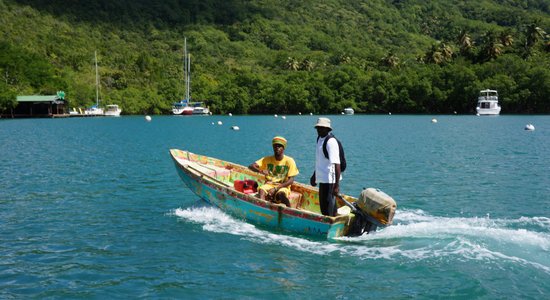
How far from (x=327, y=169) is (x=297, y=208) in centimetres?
260

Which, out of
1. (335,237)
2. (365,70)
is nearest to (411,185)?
Answer: (335,237)

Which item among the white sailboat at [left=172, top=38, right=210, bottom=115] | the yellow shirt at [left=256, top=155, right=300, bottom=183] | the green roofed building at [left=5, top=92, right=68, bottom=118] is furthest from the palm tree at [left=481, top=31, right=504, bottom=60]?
the yellow shirt at [left=256, top=155, right=300, bottom=183]

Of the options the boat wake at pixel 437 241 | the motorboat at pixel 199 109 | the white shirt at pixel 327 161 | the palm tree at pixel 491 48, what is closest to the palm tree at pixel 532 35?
the palm tree at pixel 491 48

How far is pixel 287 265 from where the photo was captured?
1083 centimetres

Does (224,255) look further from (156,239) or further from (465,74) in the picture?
(465,74)

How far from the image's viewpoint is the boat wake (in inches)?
438

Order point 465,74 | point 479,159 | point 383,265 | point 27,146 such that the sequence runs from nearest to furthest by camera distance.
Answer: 1. point 383,265
2. point 479,159
3. point 27,146
4. point 465,74

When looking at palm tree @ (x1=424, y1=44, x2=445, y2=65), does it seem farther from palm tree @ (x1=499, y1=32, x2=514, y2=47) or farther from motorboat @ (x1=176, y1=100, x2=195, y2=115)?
motorboat @ (x1=176, y1=100, x2=195, y2=115)

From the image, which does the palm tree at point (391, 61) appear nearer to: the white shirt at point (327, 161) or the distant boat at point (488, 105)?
the distant boat at point (488, 105)

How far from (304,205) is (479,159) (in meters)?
17.8

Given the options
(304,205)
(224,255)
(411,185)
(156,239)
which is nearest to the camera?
(224,255)

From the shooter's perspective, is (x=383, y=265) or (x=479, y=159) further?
(x=479, y=159)

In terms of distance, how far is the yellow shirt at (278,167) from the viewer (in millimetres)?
13664

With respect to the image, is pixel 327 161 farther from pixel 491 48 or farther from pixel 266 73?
pixel 266 73
